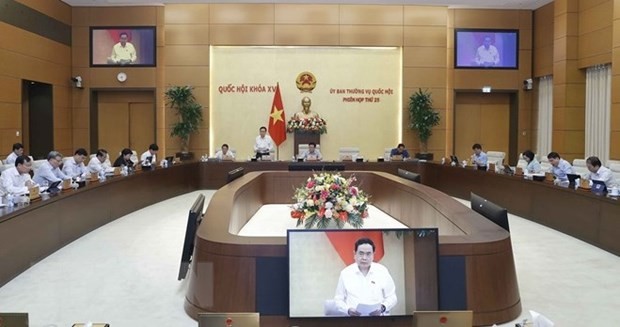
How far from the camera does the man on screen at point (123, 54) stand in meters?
12.9

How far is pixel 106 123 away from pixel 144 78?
1.65 meters

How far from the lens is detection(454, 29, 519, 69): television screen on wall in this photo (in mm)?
13172

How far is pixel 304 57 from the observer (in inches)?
515

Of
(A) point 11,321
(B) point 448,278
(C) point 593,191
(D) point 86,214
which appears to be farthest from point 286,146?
(A) point 11,321

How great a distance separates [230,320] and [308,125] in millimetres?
10846

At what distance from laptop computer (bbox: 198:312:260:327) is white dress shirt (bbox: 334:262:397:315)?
0.80m

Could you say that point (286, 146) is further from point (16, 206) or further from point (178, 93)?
point (16, 206)

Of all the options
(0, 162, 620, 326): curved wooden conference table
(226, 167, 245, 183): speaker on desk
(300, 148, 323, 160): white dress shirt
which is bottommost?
(0, 162, 620, 326): curved wooden conference table

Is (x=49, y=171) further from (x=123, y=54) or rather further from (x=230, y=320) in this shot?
(x=123, y=54)

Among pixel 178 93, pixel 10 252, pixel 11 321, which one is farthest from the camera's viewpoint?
pixel 178 93

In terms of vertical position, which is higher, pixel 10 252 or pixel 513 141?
pixel 513 141

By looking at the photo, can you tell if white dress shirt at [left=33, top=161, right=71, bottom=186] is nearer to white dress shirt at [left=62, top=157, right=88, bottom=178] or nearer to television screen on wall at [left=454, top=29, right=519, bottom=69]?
white dress shirt at [left=62, top=157, right=88, bottom=178]

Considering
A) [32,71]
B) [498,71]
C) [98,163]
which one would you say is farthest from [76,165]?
[498,71]

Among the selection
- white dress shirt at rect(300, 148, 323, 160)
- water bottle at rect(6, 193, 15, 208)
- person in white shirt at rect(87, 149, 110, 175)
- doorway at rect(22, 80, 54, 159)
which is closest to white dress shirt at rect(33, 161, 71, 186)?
person in white shirt at rect(87, 149, 110, 175)
